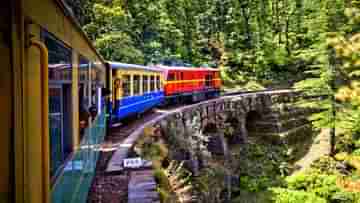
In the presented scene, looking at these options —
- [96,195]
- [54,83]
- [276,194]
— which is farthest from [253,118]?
[54,83]

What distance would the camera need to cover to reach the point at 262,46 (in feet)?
119

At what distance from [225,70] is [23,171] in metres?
33.0

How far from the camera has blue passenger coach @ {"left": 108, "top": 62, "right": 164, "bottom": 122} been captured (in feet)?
37.9

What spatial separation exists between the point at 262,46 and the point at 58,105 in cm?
3497

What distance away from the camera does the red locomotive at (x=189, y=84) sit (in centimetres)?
1995

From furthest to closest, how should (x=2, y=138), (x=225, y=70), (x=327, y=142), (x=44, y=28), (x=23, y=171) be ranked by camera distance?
(x=225, y=70) → (x=327, y=142) → (x=44, y=28) → (x=23, y=171) → (x=2, y=138)

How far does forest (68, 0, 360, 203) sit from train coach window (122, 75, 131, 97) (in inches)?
137

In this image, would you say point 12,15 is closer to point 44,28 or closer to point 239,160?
point 44,28

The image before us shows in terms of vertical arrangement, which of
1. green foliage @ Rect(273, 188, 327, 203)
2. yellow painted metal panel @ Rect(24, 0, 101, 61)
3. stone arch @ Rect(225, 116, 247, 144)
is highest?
yellow painted metal panel @ Rect(24, 0, 101, 61)

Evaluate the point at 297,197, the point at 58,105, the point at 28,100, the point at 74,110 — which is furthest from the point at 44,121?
the point at 297,197

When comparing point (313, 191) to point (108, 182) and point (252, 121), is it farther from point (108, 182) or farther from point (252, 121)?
point (252, 121)

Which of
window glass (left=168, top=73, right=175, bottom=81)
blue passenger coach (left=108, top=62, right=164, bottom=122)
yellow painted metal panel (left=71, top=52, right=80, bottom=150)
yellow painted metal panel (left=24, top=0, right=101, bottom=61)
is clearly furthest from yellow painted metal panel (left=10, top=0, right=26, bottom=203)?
window glass (left=168, top=73, right=175, bottom=81)

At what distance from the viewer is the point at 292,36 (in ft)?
124

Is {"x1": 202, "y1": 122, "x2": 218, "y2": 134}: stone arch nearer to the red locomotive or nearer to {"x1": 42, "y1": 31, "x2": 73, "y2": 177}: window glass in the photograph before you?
the red locomotive
